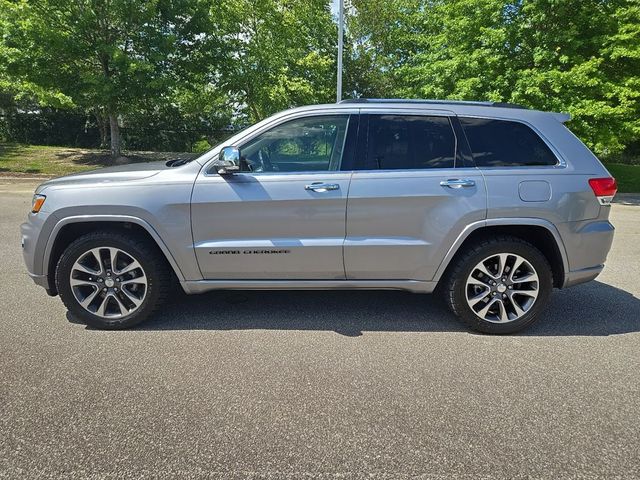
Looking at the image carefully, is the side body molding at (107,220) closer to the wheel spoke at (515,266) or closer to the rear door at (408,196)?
the rear door at (408,196)

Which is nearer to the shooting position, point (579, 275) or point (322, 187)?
point (322, 187)

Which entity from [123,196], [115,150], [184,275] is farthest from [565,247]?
[115,150]

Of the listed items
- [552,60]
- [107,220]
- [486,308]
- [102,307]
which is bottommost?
[102,307]

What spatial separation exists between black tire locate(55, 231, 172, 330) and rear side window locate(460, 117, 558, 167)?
112 inches

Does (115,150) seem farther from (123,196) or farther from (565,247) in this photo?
(565,247)

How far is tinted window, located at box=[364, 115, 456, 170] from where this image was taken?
3.58 meters

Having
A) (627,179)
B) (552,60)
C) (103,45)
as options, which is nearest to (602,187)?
(552,60)

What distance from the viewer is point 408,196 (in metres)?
3.47

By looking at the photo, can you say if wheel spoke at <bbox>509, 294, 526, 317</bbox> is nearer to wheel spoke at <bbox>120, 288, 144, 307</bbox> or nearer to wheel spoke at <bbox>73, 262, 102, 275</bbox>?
wheel spoke at <bbox>120, 288, 144, 307</bbox>

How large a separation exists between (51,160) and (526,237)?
59.7 feet

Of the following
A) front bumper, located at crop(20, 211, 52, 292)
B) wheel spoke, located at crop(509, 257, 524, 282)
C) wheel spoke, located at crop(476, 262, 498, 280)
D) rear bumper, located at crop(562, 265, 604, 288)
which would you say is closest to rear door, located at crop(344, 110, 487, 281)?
wheel spoke, located at crop(476, 262, 498, 280)

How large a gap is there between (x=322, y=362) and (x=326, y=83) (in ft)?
56.0

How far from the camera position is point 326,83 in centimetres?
1838

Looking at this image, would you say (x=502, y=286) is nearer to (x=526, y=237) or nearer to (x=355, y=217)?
(x=526, y=237)
